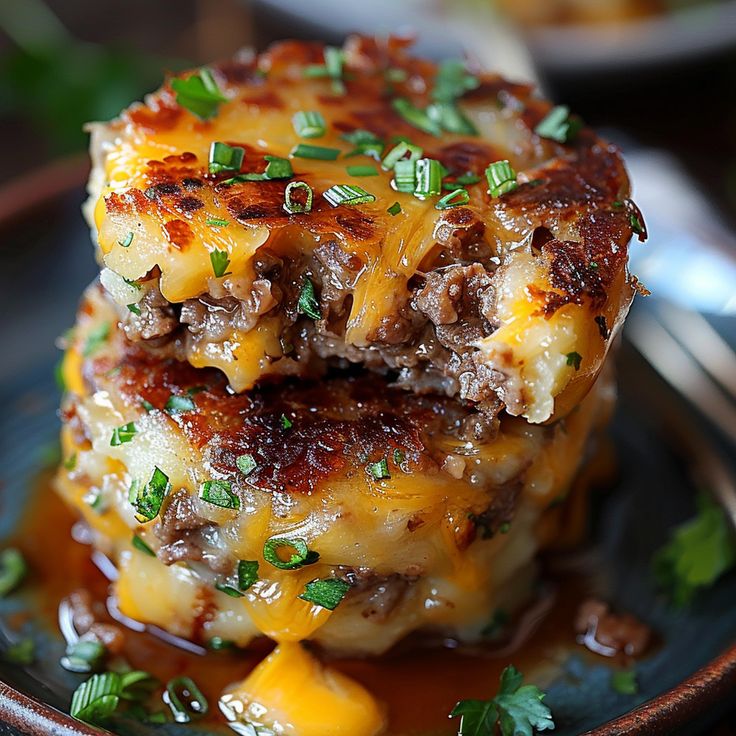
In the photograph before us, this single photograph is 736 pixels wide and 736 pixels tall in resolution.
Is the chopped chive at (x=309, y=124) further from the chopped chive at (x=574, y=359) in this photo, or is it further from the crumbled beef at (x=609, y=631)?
the crumbled beef at (x=609, y=631)

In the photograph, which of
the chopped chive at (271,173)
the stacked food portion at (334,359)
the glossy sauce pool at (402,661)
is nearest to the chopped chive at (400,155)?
the stacked food portion at (334,359)

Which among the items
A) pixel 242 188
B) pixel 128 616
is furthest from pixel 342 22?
pixel 128 616

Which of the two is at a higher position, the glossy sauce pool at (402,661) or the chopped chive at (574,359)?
the chopped chive at (574,359)

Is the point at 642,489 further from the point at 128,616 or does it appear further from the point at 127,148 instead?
the point at 127,148

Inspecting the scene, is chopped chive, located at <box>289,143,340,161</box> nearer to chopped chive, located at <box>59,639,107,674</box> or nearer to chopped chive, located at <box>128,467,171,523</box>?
chopped chive, located at <box>128,467,171,523</box>

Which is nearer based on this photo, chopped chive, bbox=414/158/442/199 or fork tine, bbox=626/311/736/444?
chopped chive, bbox=414/158/442/199

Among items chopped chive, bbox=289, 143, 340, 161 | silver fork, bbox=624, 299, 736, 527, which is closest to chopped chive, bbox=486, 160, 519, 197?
chopped chive, bbox=289, 143, 340, 161
